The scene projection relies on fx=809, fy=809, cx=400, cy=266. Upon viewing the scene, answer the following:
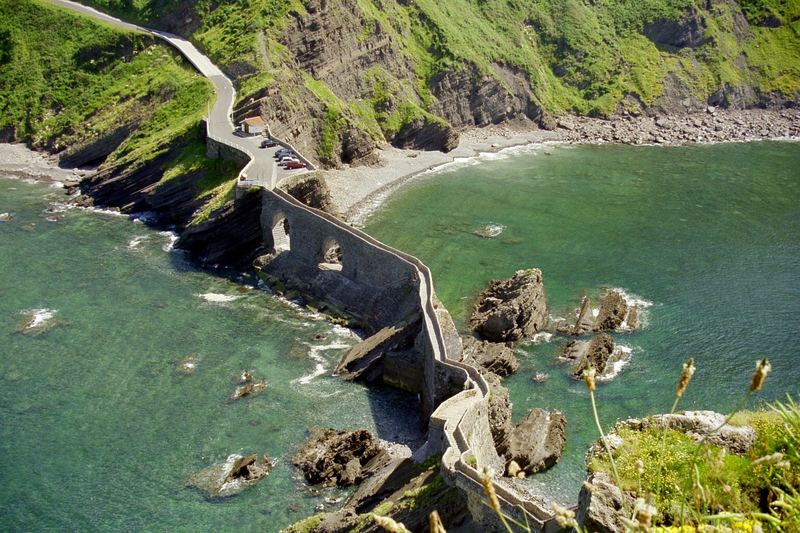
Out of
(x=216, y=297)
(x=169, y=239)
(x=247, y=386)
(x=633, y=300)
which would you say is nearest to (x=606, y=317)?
(x=633, y=300)

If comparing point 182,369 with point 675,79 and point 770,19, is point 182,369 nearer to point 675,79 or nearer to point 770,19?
point 675,79

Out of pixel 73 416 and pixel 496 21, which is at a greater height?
pixel 496 21

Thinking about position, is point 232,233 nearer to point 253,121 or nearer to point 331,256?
point 331,256

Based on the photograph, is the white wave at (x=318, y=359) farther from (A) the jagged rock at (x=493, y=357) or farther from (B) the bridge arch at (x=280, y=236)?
(B) the bridge arch at (x=280, y=236)

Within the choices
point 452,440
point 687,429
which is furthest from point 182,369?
point 687,429

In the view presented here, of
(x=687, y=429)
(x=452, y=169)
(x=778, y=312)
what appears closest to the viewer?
(x=687, y=429)

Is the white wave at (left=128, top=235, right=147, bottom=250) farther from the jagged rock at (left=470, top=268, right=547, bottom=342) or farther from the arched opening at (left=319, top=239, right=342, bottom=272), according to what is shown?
the jagged rock at (left=470, top=268, right=547, bottom=342)

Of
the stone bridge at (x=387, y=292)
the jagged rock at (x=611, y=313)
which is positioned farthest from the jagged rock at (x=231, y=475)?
the jagged rock at (x=611, y=313)
